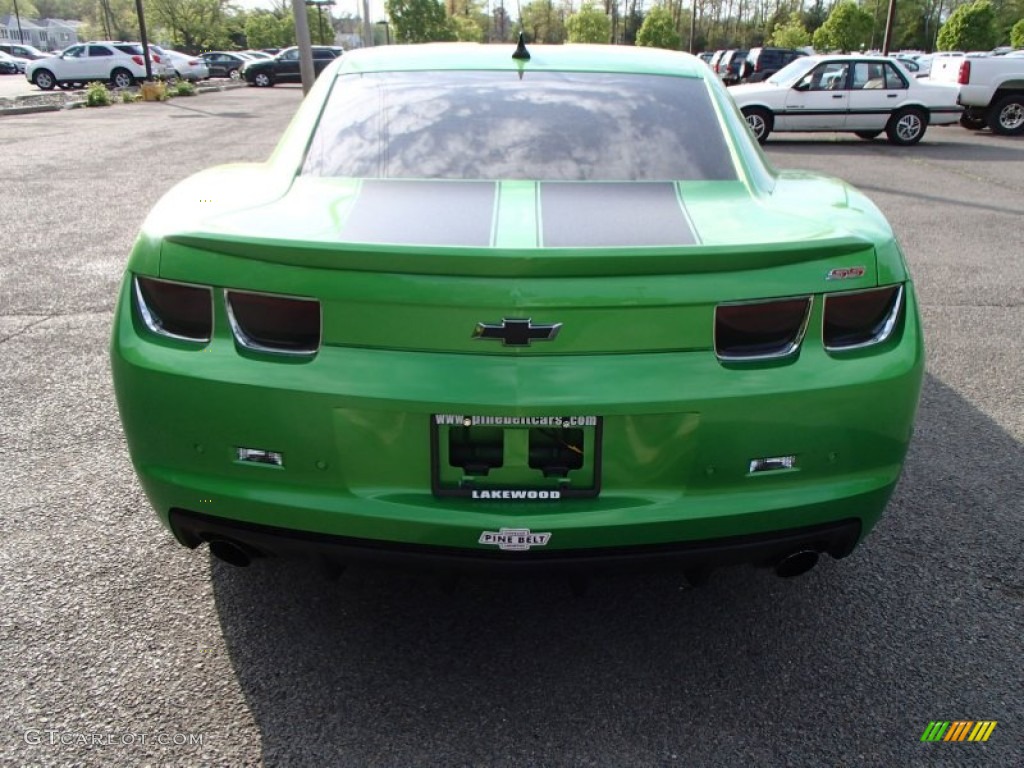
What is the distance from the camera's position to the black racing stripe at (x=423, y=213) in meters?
2.17

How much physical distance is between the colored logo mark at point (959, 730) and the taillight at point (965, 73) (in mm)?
19406

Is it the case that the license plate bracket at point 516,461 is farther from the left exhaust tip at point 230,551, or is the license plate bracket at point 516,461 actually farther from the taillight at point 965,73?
the taillight at point 965,73

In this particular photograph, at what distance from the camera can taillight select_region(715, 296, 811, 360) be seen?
2133mm

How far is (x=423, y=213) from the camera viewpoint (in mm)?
2365

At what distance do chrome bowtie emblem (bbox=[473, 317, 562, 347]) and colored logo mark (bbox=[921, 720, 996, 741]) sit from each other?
1.40m

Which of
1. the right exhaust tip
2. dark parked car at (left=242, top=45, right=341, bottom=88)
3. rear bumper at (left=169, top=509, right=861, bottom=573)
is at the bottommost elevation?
dark parked car at (left=242, top=45, right=341, bottom=88)

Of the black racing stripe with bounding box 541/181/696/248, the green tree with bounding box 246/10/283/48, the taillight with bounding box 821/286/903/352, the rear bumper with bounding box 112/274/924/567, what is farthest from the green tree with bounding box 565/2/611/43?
the rear bumper with bounding box 112/274/924/567

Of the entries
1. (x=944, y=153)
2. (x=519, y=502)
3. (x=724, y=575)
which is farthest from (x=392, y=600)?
(x=944, y=153)

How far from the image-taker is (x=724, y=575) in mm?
2975

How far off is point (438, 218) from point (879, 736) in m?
1.72

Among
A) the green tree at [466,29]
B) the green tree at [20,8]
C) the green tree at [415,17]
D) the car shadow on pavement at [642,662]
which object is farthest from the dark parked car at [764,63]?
the green tree at [20,8]

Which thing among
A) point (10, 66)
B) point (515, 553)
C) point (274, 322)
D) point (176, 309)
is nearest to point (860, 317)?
point (515, 553)

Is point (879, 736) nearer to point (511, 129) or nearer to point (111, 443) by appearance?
point (511, 129)

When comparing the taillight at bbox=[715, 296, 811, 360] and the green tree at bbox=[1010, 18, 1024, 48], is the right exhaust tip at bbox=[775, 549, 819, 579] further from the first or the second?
the green tree at bbox=[1010, 18, 1024, 48]
